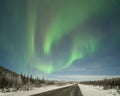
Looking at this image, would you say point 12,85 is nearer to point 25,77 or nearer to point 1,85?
point 1,85

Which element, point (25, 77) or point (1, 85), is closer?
point (1, 85)

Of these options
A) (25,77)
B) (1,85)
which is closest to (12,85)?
(1,85)

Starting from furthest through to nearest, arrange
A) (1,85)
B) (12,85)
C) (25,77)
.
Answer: (25,77) < (12,85) < (1,85)

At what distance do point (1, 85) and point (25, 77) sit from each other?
5063 cm

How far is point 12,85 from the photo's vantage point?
50.1m

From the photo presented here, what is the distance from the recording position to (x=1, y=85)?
46469 millimetres

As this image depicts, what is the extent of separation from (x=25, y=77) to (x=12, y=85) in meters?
47.2

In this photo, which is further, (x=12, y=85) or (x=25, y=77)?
(x=25, y=77)

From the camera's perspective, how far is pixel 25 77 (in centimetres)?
9650

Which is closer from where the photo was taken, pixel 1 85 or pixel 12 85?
pixel 1 85

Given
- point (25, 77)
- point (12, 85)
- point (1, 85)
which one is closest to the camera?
point (1, 85)

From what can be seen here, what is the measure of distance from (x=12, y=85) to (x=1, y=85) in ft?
14.0
